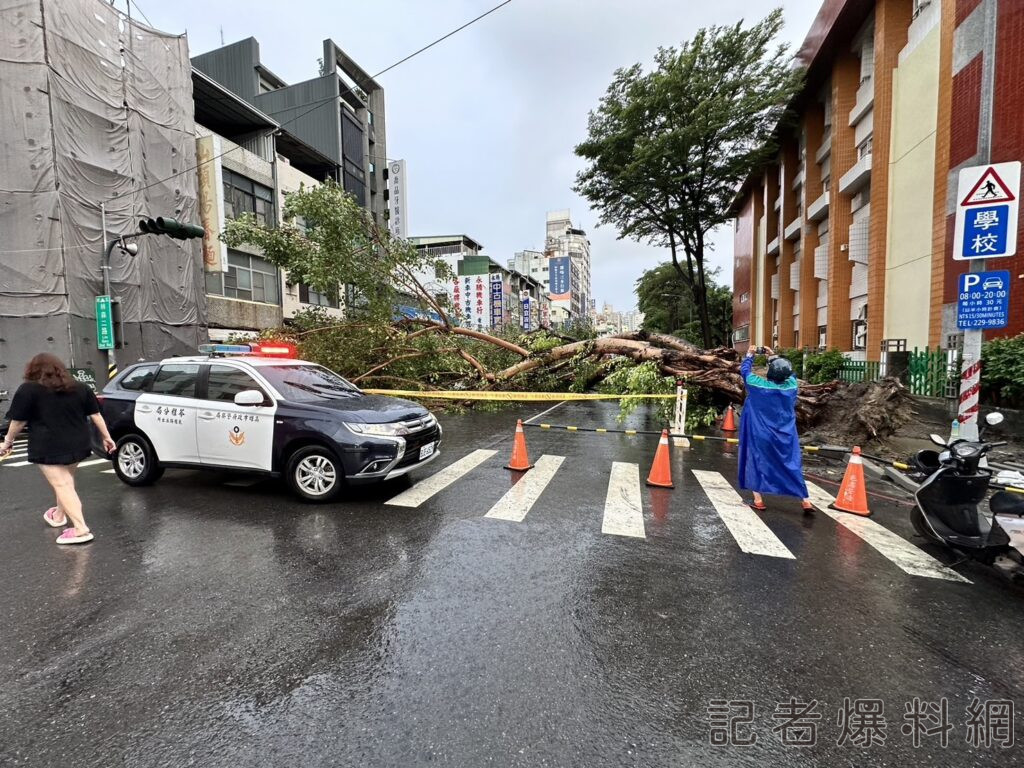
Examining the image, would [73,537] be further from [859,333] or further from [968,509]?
[859,333]

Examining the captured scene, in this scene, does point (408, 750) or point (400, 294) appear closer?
point (408, 750)

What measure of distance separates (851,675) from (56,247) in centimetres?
1933

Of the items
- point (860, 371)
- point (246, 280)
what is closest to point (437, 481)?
point (860, 371)

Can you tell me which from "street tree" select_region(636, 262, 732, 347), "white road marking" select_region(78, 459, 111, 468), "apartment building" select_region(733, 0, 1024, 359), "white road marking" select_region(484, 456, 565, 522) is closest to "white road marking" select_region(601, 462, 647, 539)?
"white road marking" select_region(484, 456, 565, 522)

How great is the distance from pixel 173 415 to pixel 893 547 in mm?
8128

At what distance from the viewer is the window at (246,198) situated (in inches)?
838

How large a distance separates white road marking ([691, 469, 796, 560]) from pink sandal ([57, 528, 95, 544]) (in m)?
6.19

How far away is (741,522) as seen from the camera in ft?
16.4

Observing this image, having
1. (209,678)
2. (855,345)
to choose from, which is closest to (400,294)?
(209,678)

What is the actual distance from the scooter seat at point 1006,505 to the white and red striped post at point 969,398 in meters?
2.74

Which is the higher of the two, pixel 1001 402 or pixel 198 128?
pixel 198 128

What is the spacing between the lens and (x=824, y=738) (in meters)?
2.17

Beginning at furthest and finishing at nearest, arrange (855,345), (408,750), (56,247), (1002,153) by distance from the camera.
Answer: (855,345)
(56,247)
(1002,153)
(408,750)

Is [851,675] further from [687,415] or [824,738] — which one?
[687,415]
